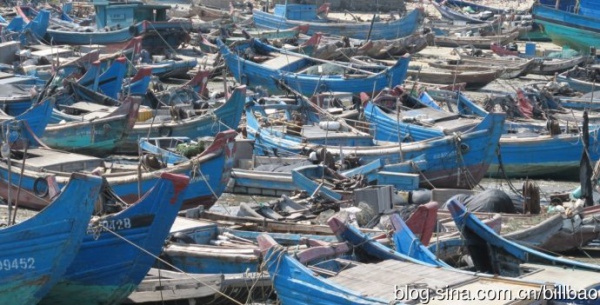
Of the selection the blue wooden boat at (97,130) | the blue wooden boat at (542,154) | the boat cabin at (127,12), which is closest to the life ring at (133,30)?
the boat cabin at (127,12)

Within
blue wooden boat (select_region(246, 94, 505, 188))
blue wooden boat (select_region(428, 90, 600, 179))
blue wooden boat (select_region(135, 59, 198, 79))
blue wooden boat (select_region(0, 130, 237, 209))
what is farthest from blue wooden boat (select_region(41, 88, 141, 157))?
blue wooden boat (select_region(135, 59, 198, 79))

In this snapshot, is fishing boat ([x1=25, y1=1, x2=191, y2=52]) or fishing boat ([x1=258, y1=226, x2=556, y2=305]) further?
fishing boat ([x1=25, y1=1, x2=191, y2=52])

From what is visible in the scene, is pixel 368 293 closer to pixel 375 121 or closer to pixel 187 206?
pixel 187 206

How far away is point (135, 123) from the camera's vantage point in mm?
24953

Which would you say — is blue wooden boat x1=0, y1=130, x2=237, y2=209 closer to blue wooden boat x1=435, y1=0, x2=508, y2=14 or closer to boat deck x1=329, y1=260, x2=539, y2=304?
boat deck x1=329, y1=260, x2=539, y2=304

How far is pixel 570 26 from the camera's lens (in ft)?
139

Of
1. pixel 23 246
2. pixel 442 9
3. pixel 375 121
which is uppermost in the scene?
pixel 23 246

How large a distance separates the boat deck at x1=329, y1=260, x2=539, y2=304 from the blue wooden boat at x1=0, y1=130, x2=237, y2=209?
594 centimetres

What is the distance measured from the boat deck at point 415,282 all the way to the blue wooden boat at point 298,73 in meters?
16.8

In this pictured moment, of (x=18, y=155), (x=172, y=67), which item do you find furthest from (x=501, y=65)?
(x=18, y=155)

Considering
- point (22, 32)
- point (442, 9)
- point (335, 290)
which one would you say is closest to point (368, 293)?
point (335, 290)

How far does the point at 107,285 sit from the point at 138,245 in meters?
0.58

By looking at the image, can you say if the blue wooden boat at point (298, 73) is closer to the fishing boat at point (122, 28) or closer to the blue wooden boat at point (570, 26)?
the fishing boat at point (122, 28)

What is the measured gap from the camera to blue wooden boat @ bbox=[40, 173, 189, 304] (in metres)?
14.1
